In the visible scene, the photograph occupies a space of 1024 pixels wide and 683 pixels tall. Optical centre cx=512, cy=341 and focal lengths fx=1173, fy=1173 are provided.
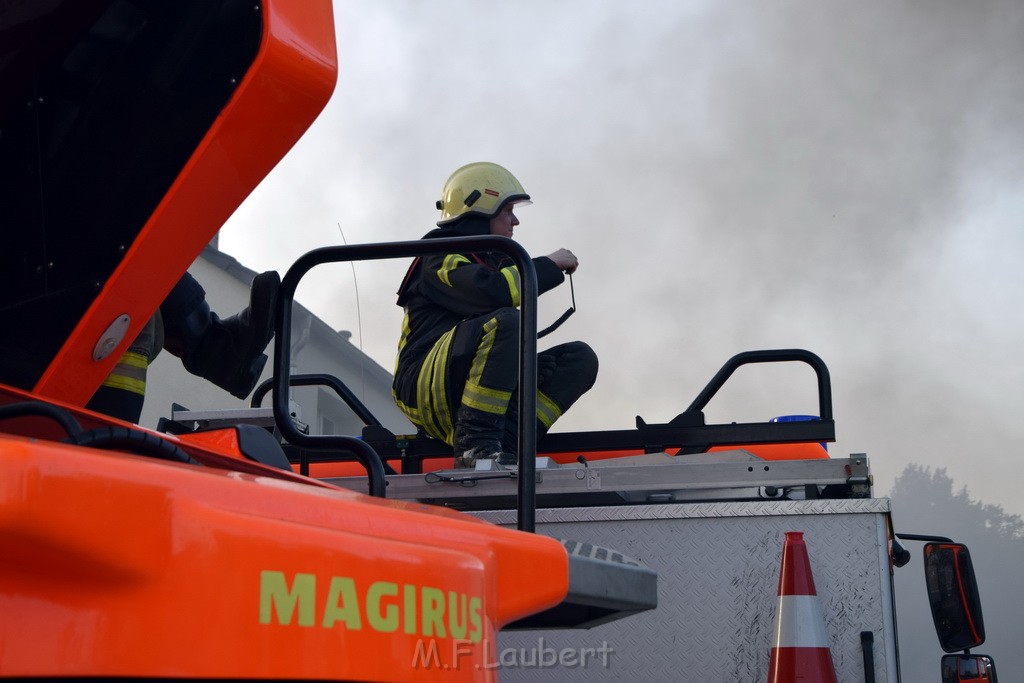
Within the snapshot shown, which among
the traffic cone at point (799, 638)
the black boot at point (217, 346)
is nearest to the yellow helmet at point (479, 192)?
the black boot at point (217, 346)

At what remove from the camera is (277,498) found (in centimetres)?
111

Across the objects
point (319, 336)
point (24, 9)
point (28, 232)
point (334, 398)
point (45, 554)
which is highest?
point (319, 336)

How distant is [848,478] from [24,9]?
230 cm

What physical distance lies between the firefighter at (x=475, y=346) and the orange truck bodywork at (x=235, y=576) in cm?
249

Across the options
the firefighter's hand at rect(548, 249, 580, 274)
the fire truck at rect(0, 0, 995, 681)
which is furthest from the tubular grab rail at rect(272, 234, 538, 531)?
the firefighter's hand at rect(548, 249, 580, 274)

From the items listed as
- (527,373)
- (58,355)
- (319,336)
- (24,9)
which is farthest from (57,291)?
(319,336)

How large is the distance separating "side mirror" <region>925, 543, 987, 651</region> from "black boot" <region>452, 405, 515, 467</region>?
1325 mm

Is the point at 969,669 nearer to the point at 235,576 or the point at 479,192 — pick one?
the point at 479,192

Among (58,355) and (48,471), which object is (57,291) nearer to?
(58,355)

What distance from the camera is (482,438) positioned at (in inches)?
150

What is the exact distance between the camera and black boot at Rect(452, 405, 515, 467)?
3.77 meters

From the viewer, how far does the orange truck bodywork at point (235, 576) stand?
3.01 feet

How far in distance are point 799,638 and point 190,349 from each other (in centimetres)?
165

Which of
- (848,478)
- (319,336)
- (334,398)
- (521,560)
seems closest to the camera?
(521,560)
